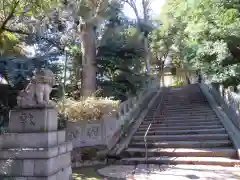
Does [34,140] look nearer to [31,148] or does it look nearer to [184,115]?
[31,148]

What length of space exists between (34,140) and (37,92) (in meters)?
0.91

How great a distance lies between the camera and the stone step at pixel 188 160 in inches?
263

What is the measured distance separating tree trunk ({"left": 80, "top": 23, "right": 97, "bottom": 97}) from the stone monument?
531 cm

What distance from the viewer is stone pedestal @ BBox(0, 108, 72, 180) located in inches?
191

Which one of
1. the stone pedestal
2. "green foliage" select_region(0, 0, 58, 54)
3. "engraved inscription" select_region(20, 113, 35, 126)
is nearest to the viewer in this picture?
the stone pedestal

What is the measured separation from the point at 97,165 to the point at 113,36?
6046 mm

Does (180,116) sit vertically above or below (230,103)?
below

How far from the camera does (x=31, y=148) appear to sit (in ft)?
16.3

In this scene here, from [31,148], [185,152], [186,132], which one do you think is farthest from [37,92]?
[186,132]

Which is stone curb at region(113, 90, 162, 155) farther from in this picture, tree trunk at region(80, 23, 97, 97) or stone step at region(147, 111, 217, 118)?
tree trunk at region(80, 23, 97, 97)

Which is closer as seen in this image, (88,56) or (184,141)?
(184,141)

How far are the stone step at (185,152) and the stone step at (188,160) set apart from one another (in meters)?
0.17

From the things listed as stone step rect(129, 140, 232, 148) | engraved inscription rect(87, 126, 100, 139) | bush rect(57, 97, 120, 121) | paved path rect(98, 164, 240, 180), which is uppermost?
bush rect(57, 97, 120, 121)

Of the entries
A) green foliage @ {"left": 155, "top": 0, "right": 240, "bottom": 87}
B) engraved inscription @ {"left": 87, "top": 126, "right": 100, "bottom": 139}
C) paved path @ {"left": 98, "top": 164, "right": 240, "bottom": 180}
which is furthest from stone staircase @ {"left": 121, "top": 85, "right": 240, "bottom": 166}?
green foliage @ {"left": 155, "top": 0, "right": 240, "bottom": 87}
